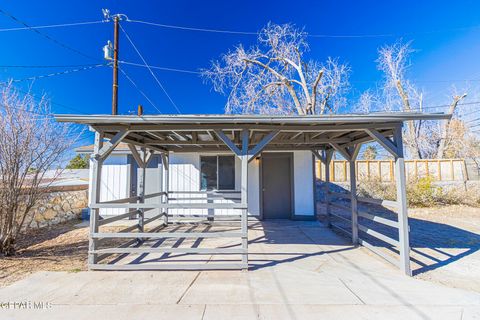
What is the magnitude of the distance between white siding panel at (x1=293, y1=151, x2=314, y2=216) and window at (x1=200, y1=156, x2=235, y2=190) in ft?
6.84

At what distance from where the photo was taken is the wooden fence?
1194 centimetres

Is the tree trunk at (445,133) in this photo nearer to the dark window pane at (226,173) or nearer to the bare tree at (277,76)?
the bare tree at (277,76)

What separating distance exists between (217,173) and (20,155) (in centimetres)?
474

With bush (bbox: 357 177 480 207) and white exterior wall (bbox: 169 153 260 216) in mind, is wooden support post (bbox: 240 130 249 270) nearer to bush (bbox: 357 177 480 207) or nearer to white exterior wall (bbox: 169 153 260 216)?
white exterior wall (bbox: 169 153 260 216)

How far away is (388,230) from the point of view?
646 centimetres

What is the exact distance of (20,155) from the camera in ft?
14.3

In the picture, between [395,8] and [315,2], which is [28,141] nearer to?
[315,2]

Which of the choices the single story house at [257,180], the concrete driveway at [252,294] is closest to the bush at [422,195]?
the single story house at [257,180]

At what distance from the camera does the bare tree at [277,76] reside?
42.3ft

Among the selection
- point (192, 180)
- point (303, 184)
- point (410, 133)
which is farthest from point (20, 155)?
point (410, 133)

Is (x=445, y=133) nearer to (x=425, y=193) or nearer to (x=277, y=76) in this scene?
(x=425, y=193)

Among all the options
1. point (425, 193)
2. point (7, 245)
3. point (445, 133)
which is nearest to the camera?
point (7, 245)

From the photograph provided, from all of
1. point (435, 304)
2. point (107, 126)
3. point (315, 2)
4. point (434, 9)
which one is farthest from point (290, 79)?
point (435, 304)

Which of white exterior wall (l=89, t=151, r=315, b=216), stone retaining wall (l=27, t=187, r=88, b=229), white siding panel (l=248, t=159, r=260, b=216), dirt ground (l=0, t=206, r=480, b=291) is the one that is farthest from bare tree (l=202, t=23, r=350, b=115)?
dirt ground (l=0, t=206, r=480, b=291)
